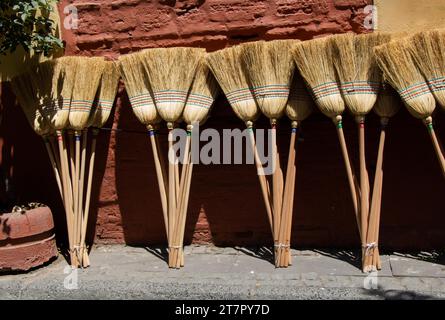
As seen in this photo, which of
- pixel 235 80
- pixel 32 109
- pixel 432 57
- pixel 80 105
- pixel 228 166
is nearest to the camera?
pixel 432 57

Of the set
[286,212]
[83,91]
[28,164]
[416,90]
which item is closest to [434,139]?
[416,90]

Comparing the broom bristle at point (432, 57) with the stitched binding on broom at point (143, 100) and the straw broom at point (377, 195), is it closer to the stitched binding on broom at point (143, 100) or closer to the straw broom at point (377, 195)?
the straw broom at point (377, 195)

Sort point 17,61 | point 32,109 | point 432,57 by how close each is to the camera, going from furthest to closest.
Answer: point 17,61, point 32,109, point 432,57

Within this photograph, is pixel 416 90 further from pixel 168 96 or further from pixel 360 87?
pixel 168 96

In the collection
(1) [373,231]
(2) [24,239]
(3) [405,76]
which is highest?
(3) [405,76]

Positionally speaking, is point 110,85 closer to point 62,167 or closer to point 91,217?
point 62,167

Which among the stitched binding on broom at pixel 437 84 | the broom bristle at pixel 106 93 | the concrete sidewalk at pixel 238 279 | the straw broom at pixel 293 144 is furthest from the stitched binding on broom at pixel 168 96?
the stitched binding on broom at pixel 437 84

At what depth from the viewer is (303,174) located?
14.0 ft

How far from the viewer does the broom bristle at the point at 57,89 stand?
13.2ft

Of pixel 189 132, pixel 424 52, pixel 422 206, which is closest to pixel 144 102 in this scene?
pixel 189 132

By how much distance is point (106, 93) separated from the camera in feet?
13.7

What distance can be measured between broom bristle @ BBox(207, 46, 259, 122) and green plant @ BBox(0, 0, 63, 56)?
1.33 m

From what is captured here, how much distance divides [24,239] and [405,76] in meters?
3.07

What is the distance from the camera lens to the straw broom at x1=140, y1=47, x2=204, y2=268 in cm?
385
